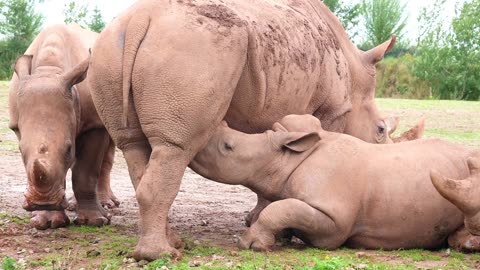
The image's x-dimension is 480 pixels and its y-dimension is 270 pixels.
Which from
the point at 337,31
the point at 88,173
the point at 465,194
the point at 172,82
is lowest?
the point at 88,173

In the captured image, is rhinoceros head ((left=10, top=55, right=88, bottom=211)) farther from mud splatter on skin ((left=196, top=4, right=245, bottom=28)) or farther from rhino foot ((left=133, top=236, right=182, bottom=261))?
mud splatter on skin ((left=196, top=4, right=245, bottom=28))

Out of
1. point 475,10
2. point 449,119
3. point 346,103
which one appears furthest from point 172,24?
point 475,10

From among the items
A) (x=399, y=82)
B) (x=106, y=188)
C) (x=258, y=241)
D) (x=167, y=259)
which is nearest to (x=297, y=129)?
(x=258, y=241)

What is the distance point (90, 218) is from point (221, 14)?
2432mm

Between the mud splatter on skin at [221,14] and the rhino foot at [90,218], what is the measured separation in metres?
2.39

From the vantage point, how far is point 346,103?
823cm

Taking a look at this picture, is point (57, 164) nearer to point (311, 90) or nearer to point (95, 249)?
point (95, 249)

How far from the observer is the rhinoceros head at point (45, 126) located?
696 centimetres

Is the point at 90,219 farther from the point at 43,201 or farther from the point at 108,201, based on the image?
the point at 108,201

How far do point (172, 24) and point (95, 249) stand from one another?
5.76 ft

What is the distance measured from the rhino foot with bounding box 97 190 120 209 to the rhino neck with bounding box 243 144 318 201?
8.92 feet

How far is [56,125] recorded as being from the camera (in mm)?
7180

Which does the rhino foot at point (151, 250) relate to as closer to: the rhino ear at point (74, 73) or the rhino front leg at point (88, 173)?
the rhino ear at point (74, 73)

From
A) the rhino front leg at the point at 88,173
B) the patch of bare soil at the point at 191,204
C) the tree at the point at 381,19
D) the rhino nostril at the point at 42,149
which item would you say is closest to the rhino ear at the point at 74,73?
the rhino nostril at the point at 42,149
